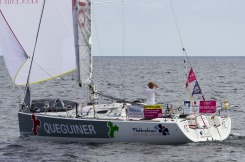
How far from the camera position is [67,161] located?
1950cm

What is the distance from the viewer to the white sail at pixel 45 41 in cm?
2364

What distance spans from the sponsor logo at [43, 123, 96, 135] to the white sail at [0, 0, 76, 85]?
228 centimetres

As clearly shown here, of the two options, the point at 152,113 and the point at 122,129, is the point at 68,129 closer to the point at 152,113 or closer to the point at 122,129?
the point at 122,129

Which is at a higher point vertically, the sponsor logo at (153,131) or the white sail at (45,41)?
the white sail at (45,41)

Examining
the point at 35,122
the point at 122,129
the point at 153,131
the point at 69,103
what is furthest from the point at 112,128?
the point at 69,103

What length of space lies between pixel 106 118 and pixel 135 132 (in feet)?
3.77

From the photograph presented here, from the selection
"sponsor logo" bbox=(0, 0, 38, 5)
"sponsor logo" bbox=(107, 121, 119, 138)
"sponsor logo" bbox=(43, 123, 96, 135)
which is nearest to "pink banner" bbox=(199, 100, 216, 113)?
"sponsor logo" bbox=(107, 121, 119, 138)

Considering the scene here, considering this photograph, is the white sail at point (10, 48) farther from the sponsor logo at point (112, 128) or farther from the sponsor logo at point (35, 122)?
the sponsor logo at point (112, 128)

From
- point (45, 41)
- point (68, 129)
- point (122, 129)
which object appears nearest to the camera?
point (122, 129)

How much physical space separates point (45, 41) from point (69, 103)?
8.34 ft

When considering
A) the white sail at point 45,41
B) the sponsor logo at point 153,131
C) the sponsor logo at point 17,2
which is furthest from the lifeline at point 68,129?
the sponsor logo at point 17,2

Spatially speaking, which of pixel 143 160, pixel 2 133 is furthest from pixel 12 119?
pixel 143 160

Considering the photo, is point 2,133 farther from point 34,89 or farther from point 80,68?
point 34,89

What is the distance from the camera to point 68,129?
71.8 feet
